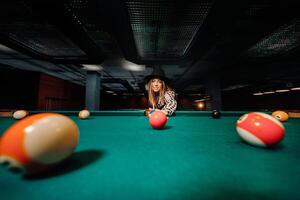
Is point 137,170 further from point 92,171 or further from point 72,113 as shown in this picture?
point 72,113

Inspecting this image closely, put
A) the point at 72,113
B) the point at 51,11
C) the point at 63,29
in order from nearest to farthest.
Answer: the point at 51,11
the point at 72,113
the point at 63,29

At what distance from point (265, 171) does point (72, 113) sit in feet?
11.4

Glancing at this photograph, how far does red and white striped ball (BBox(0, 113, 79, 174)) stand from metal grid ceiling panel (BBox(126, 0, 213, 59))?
317cm

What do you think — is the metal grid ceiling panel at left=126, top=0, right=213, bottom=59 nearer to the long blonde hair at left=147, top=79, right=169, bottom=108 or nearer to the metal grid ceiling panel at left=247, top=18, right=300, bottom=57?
the long blonde hair at left=147, top=79, right=169, bottom=108

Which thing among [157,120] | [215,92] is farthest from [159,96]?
[215,92]

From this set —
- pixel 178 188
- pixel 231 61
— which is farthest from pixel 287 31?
pixel 178 188

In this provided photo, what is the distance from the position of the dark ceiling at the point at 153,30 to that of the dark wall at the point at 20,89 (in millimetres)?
2491

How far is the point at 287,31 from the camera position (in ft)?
13.7

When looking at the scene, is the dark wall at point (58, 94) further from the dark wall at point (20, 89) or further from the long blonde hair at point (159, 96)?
the long blonde hair at point (159, 96)

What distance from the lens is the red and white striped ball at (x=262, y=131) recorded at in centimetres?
88

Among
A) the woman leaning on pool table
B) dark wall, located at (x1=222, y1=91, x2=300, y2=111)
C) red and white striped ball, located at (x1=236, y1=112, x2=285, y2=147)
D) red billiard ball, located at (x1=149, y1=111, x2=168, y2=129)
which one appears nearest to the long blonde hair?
the woman leaning on pool table

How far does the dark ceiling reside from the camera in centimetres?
311

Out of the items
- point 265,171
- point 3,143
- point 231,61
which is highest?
point 231,61

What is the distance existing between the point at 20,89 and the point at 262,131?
38.5 ft
